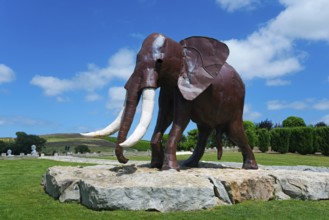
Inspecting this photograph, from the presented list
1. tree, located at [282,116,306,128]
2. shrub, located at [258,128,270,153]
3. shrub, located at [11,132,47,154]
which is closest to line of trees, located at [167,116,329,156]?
shrub, located at [258,128,270,153]

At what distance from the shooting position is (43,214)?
6.18m

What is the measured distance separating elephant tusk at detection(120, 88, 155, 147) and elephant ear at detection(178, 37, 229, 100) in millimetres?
909

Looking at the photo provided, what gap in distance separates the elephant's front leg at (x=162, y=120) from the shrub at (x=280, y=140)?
30.2 m

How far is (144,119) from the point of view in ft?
21.8

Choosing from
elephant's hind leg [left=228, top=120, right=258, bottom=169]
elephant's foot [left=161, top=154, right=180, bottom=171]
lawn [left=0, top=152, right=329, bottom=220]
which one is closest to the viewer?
lawn [left=0, top=152, right=329, bottom=220]

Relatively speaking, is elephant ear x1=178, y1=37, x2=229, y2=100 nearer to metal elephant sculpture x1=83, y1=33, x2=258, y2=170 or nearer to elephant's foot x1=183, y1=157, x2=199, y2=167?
metal elephant sculpture x1=83, y1=33, x2=258, y2=170

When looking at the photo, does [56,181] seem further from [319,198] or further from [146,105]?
[319,198]

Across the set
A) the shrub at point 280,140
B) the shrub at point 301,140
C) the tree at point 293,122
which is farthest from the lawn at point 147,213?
the tree at point 293,122

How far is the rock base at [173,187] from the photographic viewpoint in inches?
242

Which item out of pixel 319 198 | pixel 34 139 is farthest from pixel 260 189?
pixel 34 139

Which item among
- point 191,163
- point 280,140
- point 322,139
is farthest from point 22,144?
point 191,163

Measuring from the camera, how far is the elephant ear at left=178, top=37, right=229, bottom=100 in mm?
7723

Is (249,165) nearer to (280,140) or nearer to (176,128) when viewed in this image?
(176,128)

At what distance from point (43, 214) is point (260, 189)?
3.96m
